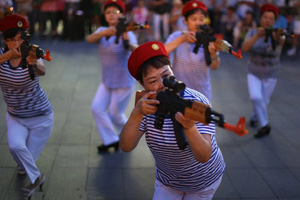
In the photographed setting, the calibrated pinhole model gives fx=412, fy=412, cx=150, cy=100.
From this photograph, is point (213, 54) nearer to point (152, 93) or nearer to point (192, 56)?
point (192, 56)

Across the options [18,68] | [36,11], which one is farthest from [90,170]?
[36,11]

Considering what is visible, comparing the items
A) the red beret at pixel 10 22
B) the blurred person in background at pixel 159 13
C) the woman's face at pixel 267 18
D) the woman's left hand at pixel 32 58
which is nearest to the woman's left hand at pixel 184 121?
the woman's left hand at pixel 32 58

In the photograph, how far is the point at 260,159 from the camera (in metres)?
5.89

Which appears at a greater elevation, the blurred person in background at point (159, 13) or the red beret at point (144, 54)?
the red beret at point (144, 54)

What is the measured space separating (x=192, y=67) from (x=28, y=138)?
2269 mm

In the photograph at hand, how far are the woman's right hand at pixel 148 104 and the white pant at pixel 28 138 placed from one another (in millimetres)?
2296

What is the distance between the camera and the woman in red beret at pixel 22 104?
172 inches

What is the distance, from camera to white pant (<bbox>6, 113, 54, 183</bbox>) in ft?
14.8

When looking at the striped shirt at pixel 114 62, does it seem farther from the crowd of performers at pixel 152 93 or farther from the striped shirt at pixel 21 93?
the striped shirt at pixel 21 93

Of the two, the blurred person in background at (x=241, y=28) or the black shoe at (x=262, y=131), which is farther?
the blurred person in background at (x=241, y=28)

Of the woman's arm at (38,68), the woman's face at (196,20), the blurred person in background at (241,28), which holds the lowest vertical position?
the blurred person in background at (241,28)

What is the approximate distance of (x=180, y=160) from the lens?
2.97 metres

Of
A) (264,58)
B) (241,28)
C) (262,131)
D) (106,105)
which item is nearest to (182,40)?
(106,105)

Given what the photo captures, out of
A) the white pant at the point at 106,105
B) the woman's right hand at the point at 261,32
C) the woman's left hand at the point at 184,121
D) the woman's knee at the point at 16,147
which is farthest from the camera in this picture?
the woman's right hand at the point at 261,32
